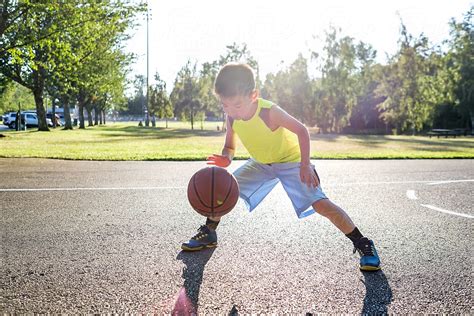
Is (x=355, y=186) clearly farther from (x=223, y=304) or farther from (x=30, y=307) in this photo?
(x=30, y=307)

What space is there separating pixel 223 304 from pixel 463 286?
165cm

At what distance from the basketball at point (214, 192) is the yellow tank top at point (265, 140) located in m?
0.34

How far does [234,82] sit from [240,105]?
0.68 ft

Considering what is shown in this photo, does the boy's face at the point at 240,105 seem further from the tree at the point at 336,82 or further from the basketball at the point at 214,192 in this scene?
the tree at the point at 336,82

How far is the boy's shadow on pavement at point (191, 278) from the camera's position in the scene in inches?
104

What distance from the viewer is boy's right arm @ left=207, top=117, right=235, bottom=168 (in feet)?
13.3

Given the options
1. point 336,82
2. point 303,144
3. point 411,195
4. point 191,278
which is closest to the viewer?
point 191,278

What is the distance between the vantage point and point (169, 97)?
54.1 metres

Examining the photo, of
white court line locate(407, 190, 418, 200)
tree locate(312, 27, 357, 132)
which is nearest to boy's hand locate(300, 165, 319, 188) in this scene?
white court line locate(407, 190, 418, 200)

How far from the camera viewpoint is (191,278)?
10.4 ft

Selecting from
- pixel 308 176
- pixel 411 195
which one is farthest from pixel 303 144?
pixel 411 195

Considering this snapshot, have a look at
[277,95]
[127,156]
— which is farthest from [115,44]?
[127,156]

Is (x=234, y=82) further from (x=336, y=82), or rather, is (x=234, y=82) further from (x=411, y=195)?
(x=336, y=82)

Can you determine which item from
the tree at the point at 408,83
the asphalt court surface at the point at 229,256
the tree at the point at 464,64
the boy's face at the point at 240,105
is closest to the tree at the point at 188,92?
the tree at the point at 408,83
